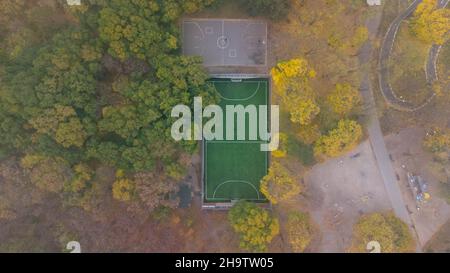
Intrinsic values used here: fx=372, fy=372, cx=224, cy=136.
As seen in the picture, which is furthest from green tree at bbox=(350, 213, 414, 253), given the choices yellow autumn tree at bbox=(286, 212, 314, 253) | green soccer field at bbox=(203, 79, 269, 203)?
green soccer field at bbox=(203, 79, 269, 203)

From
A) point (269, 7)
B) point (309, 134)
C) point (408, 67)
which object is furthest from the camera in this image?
point (408, 67)

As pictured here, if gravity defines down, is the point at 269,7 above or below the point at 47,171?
above

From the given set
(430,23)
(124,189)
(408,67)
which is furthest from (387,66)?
(124,189)

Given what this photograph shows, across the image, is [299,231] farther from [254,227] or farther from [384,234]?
[384,234]

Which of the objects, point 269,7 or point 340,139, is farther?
point 269,7

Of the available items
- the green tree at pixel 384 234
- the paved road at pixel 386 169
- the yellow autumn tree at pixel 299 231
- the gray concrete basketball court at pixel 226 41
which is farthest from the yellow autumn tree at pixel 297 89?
the green tree at pixel 384 234

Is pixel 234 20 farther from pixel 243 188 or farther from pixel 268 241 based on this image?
pixel 268 241
